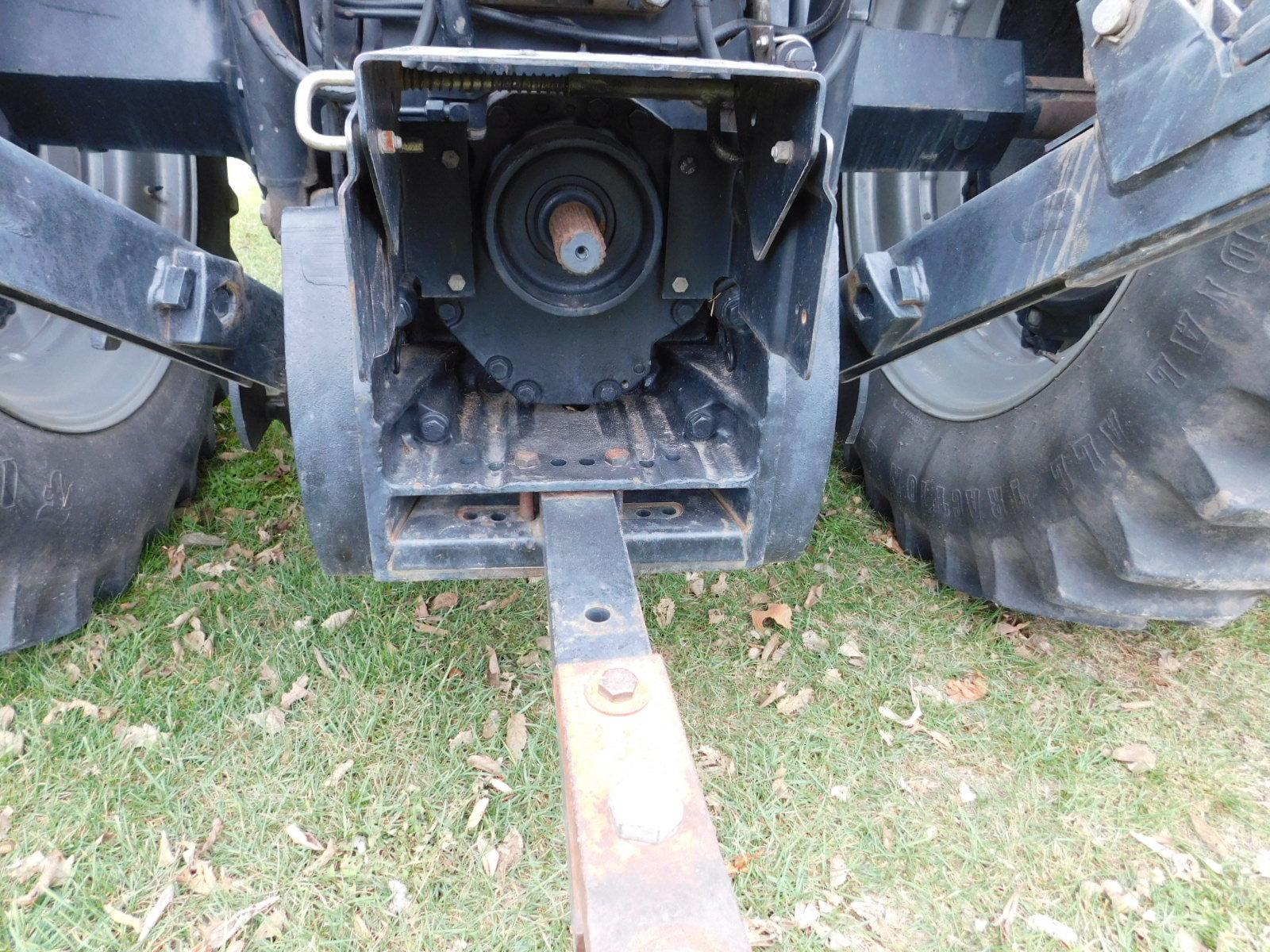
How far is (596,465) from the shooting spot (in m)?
1.35

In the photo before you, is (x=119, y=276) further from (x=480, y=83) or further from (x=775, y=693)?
(x=775, y=693)

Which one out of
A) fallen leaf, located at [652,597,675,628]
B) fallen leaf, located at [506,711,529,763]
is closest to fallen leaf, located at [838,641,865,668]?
fallen leaf, located at [652,597,675,628]

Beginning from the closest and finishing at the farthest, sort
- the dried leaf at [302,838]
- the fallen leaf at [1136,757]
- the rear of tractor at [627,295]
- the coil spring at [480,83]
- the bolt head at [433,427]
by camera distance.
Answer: the rear of tractor at [627,295] → the coil spring at [480,83] → the bolt head at [433,427] → the dried leaf at [302,838] → the fallen leaf at [1136,757]

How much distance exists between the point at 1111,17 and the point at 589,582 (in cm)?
85

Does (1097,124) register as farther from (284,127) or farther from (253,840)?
(253,840)

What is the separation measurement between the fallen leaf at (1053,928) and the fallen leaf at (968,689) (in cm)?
49

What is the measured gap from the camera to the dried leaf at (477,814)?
4.99 feet

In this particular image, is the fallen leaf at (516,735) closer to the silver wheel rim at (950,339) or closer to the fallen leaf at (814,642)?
the fallen leaf at (814,642)

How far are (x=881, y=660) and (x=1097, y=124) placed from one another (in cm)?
137

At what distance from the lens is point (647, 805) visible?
0.65m

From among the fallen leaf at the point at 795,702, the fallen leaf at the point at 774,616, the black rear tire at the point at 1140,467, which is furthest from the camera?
the fallen leaf at the point at 774,616

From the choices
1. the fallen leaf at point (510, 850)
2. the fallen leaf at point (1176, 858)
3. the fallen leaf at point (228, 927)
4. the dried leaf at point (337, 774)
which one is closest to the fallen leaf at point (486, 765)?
the fallen leaf at point (510, 850)

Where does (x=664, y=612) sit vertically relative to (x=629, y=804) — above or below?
below

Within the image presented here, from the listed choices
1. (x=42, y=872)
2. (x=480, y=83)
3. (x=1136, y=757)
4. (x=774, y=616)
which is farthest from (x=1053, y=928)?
(x=42, y=872)
